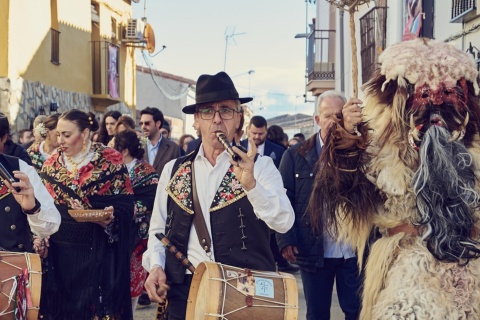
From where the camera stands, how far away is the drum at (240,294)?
3.80m

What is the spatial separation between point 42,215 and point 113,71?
20.1 metres

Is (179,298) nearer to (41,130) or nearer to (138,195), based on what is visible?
(138,195)

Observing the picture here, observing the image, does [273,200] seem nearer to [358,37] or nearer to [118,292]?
[118,292]

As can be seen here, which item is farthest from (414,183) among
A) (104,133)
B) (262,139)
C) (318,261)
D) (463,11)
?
(463,11)

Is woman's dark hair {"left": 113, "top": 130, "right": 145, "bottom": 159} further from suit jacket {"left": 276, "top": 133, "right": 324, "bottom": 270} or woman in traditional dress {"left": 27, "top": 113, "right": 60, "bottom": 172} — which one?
suit jacket {"left": 276, "top": 133, "right": 324, "bottom": 270}

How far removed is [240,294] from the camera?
387cm

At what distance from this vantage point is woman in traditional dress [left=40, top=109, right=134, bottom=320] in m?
6.04

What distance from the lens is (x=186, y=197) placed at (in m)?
4.36

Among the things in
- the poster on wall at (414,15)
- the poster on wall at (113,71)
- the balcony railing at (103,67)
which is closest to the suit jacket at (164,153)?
the poster on wall at (414,15)

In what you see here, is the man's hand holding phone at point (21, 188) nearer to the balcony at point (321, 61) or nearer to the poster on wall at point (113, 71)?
the poster on wall at point (113, 71)

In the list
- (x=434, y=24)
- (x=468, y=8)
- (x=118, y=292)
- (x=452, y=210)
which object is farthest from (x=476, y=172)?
(x=434, y=24)

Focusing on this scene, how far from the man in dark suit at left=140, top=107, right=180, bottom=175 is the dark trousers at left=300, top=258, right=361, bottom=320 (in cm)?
393

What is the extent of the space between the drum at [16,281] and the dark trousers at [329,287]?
2.12m

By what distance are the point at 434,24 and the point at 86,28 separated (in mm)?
12228
